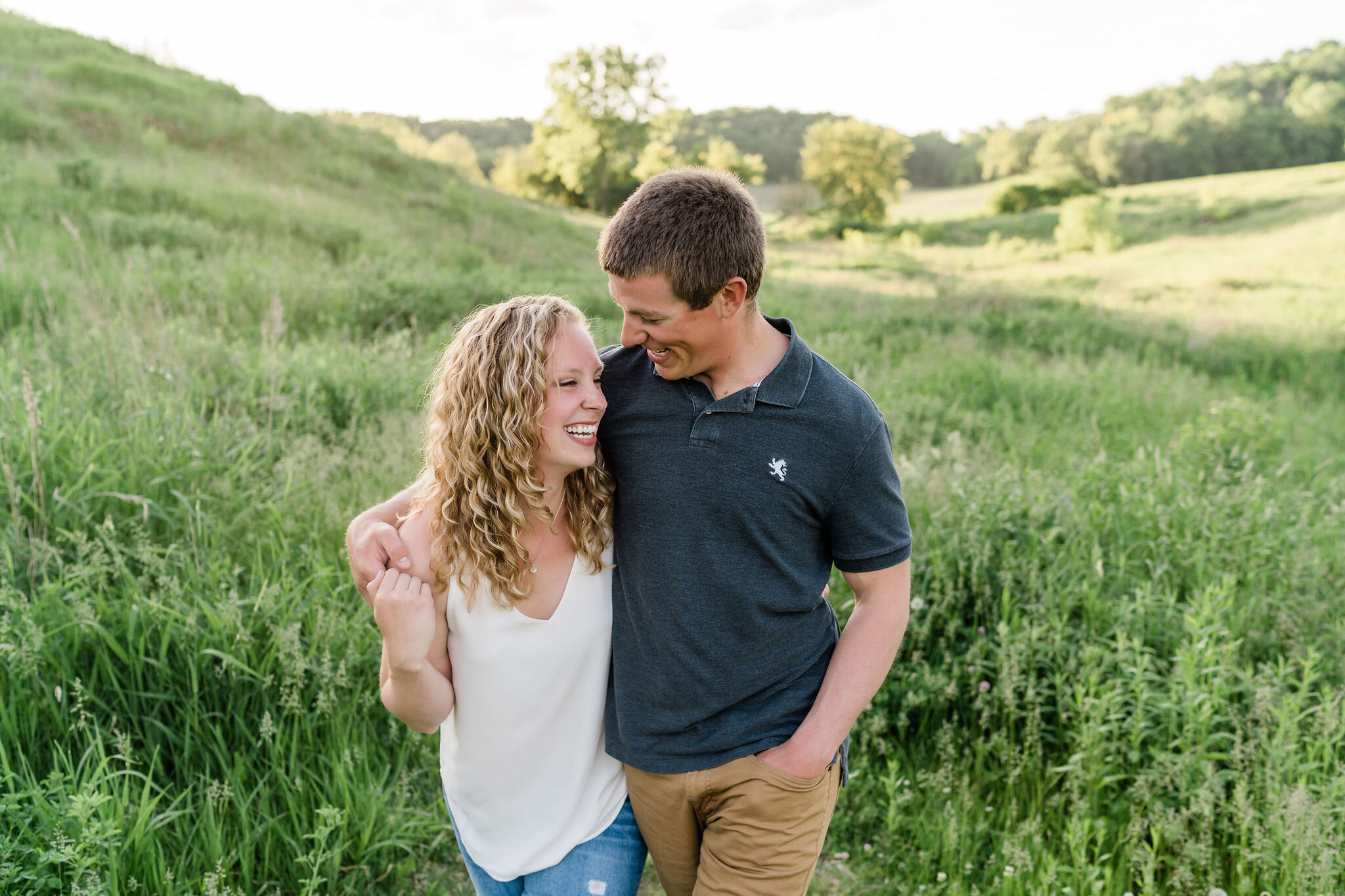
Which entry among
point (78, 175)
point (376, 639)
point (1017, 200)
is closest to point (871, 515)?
point (376, 639)

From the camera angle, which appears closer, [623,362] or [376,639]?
[623,362]

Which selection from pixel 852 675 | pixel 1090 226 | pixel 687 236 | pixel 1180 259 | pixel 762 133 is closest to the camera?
pixel 687 236

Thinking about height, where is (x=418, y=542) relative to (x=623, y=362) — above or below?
below

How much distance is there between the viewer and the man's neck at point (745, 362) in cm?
213

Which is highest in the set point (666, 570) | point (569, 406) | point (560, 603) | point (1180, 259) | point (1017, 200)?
point (1017, 200)

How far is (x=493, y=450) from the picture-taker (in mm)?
2070

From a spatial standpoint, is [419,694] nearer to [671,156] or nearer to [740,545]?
[740,545]

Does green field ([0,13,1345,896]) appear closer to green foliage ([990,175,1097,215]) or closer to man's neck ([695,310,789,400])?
man's neck ([695,310,789,400])

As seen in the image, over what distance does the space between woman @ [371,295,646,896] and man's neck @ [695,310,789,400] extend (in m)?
0.31

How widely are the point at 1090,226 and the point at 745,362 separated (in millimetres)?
35823

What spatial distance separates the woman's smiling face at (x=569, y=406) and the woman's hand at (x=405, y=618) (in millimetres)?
446

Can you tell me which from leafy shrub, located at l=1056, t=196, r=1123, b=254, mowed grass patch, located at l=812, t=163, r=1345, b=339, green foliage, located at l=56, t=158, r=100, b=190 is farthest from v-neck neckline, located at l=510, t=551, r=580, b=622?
leafy shrub, located at l=1056, t=196, r=1123, b=254

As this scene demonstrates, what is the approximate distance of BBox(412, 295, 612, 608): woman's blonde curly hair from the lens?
79.4 inches

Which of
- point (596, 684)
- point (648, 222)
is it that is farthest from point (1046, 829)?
point (648, 222)
